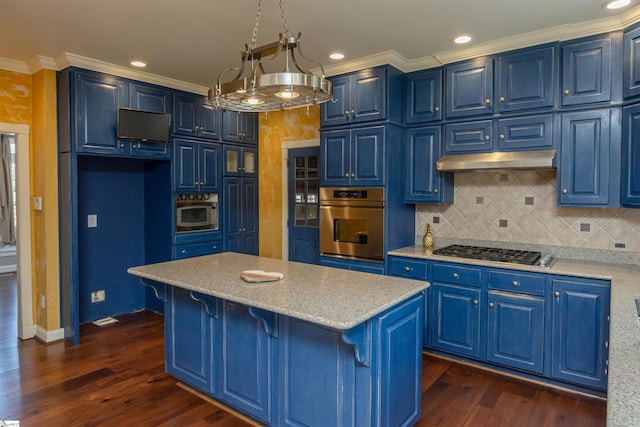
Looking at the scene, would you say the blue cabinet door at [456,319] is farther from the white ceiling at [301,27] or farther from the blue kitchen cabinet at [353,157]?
Result: the white ceiling at [301,27]

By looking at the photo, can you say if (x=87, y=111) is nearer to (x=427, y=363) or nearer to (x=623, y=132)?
(x=427, y=363)

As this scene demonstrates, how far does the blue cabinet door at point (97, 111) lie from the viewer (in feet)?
12.2

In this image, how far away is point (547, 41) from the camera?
311 cm

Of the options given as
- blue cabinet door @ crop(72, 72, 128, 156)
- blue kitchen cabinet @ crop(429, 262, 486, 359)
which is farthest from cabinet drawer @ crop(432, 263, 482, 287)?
blue cabinet door @ crop(72, 72, 128, 156)

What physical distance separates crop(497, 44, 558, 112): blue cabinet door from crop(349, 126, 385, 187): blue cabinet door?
104cm

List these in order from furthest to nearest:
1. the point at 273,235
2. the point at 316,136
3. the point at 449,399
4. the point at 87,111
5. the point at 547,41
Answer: the point at 273,235
the point at 316,136
the point at 87,111
the point at 547,41
the point at 449,399

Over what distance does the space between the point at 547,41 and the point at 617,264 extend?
5.85 feet

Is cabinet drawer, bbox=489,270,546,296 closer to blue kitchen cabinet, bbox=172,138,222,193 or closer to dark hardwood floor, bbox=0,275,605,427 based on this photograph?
dark hardwood floor, bbox=0,275,605,427

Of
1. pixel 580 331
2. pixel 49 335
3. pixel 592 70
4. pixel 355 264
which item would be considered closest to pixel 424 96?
pixel 592 70

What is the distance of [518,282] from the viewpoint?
121 inches

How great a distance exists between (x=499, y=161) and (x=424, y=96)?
37.9 inches

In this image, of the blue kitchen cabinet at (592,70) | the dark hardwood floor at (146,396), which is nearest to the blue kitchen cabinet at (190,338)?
the dark hardwood floor at (146,396)

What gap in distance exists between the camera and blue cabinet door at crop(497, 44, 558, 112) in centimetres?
313

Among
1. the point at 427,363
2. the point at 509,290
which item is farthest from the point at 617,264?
the point at 427,363
